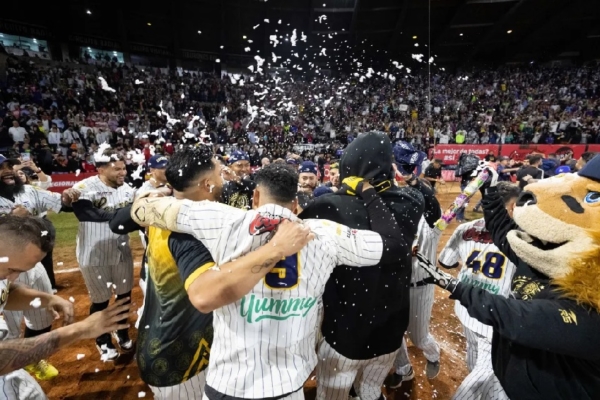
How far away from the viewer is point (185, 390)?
2.12 meters

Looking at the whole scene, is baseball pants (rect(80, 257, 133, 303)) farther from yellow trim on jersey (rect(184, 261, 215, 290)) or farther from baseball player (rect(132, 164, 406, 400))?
yellow trim on jersey (rect(184, 261, 215, 290))

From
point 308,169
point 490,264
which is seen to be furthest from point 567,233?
point 308,169

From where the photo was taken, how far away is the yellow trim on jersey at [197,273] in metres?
1.45

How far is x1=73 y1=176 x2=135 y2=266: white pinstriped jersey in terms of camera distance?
3719 millimetres

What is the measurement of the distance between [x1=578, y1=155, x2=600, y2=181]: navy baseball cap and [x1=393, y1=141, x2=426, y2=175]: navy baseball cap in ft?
6.05

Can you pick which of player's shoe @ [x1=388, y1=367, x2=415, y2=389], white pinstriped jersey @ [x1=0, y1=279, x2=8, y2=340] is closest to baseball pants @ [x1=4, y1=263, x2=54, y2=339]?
white pinstriped jersey @ [x1=0, y1=279, x2=8, y2=340]

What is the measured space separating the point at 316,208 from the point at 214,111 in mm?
20648

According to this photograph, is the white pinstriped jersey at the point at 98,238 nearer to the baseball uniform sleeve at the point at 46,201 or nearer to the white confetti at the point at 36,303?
the baseball uniform sleeve at the point at 46,201

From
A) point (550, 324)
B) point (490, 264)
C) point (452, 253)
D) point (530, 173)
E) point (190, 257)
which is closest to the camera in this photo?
point (550, 324)

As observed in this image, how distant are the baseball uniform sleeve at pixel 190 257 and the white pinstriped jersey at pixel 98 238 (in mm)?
2468

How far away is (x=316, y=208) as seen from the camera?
2.10 meters

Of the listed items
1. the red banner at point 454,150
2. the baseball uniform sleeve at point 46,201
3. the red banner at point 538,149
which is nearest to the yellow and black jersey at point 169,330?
the baseball uniform sleeve at point 46,201

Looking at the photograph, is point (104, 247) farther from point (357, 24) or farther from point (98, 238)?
point (357, 24)

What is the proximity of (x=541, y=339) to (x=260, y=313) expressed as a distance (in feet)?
3.63
